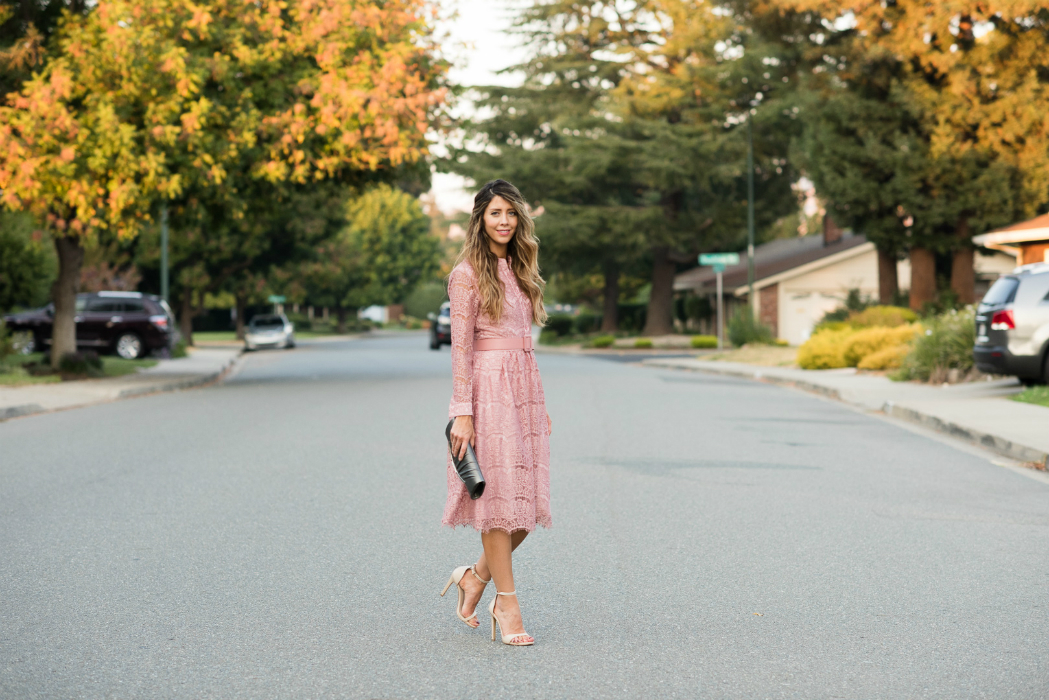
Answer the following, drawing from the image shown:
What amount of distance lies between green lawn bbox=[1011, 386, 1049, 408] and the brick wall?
28.5m

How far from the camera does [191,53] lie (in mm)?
19203

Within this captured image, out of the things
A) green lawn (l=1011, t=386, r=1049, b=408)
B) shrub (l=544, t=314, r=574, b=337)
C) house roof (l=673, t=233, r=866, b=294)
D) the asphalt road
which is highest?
house roof (l=673, t=233, r=866, b=294)

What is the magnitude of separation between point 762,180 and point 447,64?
2792 cm

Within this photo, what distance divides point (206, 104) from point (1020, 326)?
1228cm

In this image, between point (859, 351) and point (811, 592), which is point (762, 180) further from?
point (811, 592)

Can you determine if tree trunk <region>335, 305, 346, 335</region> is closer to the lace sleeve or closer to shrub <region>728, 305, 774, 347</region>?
shrub <region>728, 305, 774, 347</region>

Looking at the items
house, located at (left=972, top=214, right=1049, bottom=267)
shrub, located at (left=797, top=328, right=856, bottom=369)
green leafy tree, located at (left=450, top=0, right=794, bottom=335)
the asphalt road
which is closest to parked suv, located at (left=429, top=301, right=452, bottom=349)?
green leafy tree, located at (left=450, top=0, right=794, bottom=335)

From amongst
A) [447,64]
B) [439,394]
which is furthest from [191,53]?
[439,394]

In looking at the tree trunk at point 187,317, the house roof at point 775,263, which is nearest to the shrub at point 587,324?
the house roof at point 775,263

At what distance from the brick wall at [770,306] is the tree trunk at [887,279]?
9.21 meters

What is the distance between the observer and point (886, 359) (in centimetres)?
2278

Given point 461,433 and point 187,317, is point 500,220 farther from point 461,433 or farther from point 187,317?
point 187,317

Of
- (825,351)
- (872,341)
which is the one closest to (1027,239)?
(872,341)

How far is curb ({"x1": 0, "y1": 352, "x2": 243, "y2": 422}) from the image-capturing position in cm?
1520
